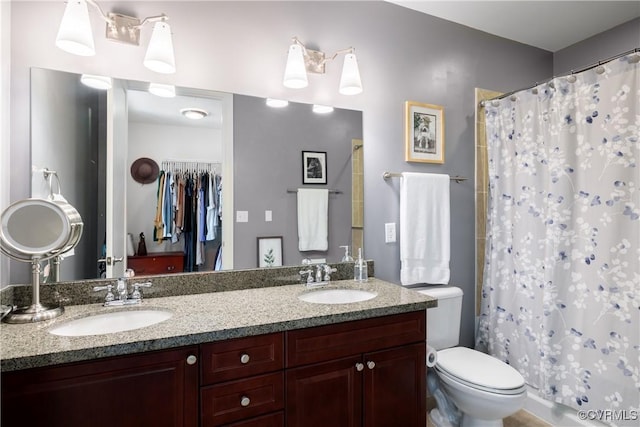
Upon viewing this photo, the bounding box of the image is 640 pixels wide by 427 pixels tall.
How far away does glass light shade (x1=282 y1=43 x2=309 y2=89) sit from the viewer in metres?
1.70

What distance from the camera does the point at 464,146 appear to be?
2.37 meters

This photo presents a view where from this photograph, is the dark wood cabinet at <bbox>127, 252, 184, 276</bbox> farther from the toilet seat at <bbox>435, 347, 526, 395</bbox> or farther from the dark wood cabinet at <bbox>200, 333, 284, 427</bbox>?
the toilet seat at <bbox>435, 347, 526, 395</bbox>

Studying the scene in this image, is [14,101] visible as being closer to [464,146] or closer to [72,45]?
[72,45]

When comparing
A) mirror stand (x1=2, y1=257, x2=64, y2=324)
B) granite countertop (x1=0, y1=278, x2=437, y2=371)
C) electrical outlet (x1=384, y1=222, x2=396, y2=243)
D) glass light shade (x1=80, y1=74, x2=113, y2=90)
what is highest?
glass light shade (x1=80, y1=74, x2=113, y2=90)

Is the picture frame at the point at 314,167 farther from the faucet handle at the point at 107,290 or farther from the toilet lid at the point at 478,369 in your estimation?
the toilet lid at the point at 478,369

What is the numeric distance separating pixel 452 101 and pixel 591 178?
97cm

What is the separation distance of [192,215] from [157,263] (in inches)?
10.8

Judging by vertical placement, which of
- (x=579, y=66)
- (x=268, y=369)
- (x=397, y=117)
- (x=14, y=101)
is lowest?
(x=268, y=369)

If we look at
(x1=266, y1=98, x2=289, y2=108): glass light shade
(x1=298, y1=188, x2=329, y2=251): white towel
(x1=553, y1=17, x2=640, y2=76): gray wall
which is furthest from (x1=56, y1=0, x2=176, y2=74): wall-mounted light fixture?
(x1=553, y1=17, x2=640, y2=76): gray wall

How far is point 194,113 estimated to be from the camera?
1668 mm

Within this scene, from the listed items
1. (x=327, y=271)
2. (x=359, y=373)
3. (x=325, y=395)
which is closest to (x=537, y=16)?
(x=327, y=271)

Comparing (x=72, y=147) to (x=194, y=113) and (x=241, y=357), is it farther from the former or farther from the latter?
(x=241, y=357)

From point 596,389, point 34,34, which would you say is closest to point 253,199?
point 34,34

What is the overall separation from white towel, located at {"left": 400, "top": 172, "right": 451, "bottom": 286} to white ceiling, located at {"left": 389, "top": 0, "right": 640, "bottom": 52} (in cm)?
109
